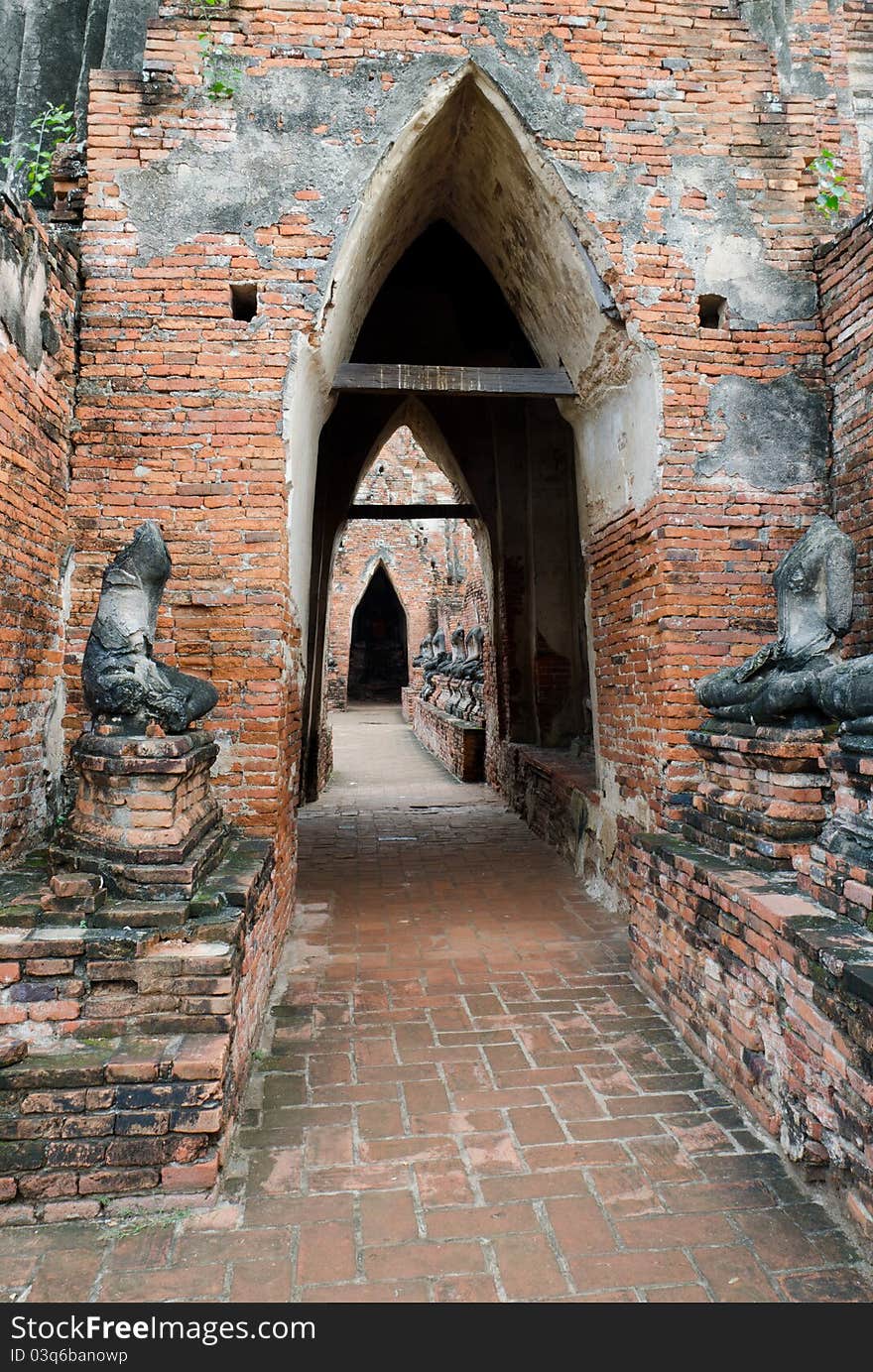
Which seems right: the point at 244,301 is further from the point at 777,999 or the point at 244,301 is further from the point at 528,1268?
the point at 528,1268

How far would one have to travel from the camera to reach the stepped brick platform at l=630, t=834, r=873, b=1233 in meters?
2.38

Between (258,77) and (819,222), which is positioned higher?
(258,77)

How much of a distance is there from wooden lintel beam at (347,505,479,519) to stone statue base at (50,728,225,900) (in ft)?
23.2

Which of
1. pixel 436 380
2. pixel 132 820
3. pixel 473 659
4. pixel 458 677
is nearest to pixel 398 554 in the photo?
pixel 458 677

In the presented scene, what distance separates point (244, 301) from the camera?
4.74m

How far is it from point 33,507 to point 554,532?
644 cm

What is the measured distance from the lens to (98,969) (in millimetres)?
2744

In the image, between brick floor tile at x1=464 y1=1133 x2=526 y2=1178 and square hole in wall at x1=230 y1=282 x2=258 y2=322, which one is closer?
brick floor tile at x1=464 y1=1133 x2=526 y2=1178

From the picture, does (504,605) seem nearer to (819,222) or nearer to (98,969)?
(819,222)

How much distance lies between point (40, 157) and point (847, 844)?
248 inches

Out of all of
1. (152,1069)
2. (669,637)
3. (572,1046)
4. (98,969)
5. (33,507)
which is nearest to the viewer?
(152,1069)

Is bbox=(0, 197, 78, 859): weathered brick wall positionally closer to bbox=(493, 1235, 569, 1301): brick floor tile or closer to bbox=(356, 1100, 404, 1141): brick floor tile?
bbox=(356, 1100, 404, 1141): brick floor tile

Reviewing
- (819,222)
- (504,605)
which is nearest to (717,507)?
(819,222)

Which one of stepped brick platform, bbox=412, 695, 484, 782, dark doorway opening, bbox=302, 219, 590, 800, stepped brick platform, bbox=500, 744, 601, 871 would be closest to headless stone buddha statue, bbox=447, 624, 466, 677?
stepped brick platform, bbox=412, 695, 484, 782
